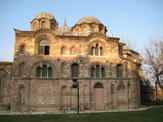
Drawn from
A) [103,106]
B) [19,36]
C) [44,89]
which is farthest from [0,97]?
[103,106]

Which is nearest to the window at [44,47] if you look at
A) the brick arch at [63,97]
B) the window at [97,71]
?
the brick arch at [63,97]

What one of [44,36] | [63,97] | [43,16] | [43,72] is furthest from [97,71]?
[43,16]

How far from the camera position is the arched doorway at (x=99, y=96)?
20312 mm

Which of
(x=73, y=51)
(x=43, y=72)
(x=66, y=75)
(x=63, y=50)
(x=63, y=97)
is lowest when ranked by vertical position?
(x=63, y=97)

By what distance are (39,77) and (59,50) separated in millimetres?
4497

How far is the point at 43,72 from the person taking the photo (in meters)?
20.6

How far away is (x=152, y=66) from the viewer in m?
26.6

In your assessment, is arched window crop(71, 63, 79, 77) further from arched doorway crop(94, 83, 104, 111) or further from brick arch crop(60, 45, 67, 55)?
arched doorway crop(94, 83, 104, 111)

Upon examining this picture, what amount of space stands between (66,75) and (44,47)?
499 centimetres

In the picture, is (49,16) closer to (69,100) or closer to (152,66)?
(69,100)

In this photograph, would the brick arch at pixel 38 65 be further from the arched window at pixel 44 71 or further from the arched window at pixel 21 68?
the arched window at pixel 21 68

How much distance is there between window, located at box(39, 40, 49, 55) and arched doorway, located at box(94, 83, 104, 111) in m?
8.30

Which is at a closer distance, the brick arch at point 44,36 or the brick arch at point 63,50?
the brick arch at point 44,36

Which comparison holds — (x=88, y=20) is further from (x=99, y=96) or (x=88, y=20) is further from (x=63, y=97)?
(x=63, y=97)
